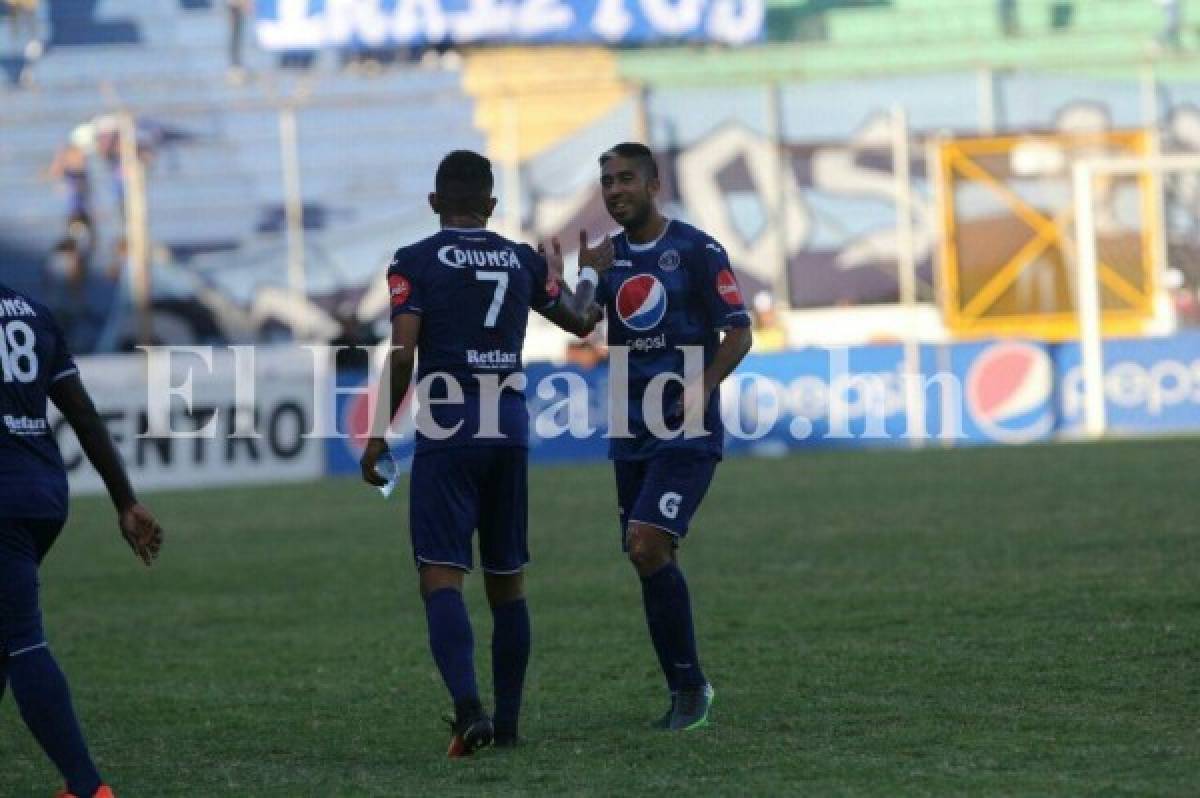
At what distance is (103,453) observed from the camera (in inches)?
261

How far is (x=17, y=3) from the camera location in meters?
35.9

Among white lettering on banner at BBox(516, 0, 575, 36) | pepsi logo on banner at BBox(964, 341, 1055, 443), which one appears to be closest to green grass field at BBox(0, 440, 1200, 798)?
pepsi logo on banner at BBox(964, 341, 1055, 443)

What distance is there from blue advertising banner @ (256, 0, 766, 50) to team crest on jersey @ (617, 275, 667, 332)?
28.5 metres

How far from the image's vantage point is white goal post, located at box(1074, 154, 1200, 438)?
2817 cm

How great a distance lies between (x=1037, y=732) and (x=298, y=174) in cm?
2944

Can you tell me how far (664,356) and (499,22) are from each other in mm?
28655

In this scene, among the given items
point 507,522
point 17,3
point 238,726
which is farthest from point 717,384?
point 17,3

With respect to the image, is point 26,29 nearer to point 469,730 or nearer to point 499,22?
point 499,22

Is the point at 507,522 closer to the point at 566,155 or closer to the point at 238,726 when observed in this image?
the point at 238,726

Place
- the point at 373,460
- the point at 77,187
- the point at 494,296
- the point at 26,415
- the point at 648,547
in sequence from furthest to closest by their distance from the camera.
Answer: the point at 77,187 → the point at 648,547 → the point at 494,296 → the point at 373,460 → the point at 26,415

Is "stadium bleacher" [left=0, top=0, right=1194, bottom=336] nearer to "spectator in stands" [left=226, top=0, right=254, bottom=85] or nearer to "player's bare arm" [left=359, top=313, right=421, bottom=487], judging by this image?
"spectator in stands" [left=226, top=0, right=254, bottom=85]

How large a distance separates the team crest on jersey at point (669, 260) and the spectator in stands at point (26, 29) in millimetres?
→ 29518

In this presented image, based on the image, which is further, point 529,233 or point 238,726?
point 529,233

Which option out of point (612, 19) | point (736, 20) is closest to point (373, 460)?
point (612, 19)
